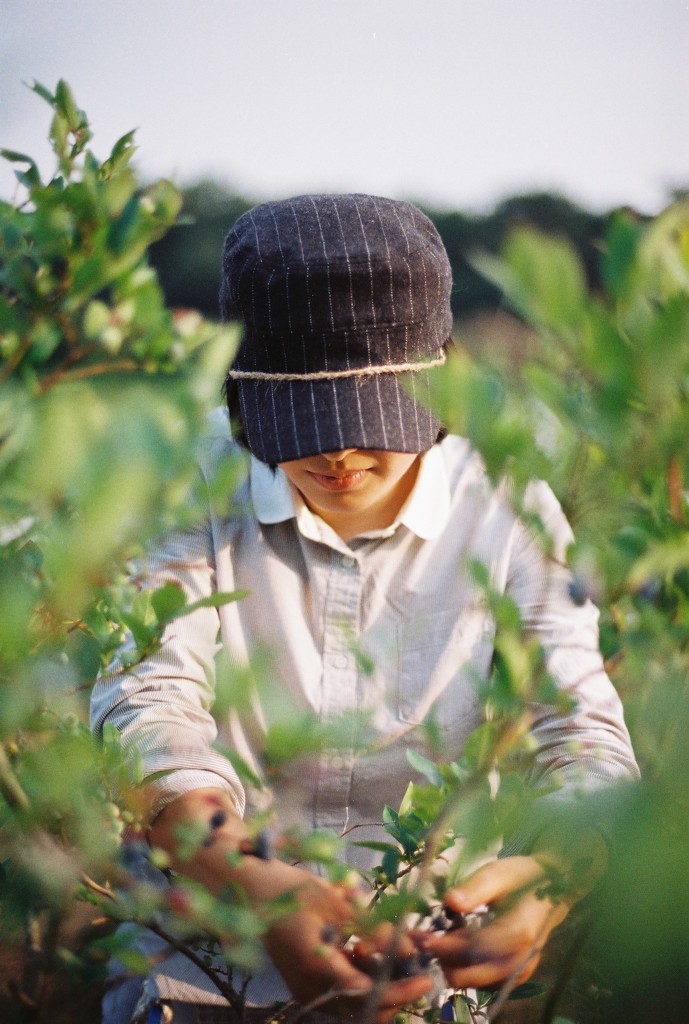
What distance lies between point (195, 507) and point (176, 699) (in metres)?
0.61

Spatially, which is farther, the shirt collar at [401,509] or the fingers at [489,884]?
the shirt collar at [401,509]

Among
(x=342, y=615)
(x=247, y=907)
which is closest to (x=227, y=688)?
(x=247, y=907)

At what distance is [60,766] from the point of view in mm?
536

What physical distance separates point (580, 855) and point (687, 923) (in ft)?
0.62

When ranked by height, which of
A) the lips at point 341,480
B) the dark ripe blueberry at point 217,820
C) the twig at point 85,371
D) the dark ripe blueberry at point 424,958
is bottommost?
the dark ripe blueberry at point 424,958

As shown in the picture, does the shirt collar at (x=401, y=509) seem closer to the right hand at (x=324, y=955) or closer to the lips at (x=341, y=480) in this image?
the lips at (x=341, y=480)

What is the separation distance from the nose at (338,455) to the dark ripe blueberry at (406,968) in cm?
61

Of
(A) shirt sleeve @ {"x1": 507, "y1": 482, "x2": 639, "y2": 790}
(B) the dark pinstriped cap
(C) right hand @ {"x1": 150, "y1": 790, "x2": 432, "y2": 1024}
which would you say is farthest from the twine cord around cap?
(C) right hand @ {"x1": 150, "y1": 790, "x2": 432, "y2": 1024}

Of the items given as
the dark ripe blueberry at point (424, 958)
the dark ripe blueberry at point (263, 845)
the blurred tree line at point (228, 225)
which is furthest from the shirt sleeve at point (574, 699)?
the blurred tree line at point (228, 225)

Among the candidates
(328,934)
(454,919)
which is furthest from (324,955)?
(454,919)

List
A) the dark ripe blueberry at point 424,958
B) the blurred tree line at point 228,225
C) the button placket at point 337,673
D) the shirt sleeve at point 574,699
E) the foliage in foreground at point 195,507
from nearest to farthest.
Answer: the foliage in foreground at point 195,507, the dark ripe blueberry at point 424,958, the shirt sleeve at point 574,699, the button placket at point 337,673, the blurred tree line at point 228,225

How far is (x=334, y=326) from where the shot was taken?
3.98 feet

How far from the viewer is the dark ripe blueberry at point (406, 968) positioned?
2.66ft

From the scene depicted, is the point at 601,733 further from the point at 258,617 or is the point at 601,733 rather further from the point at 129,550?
the point at 129,550
